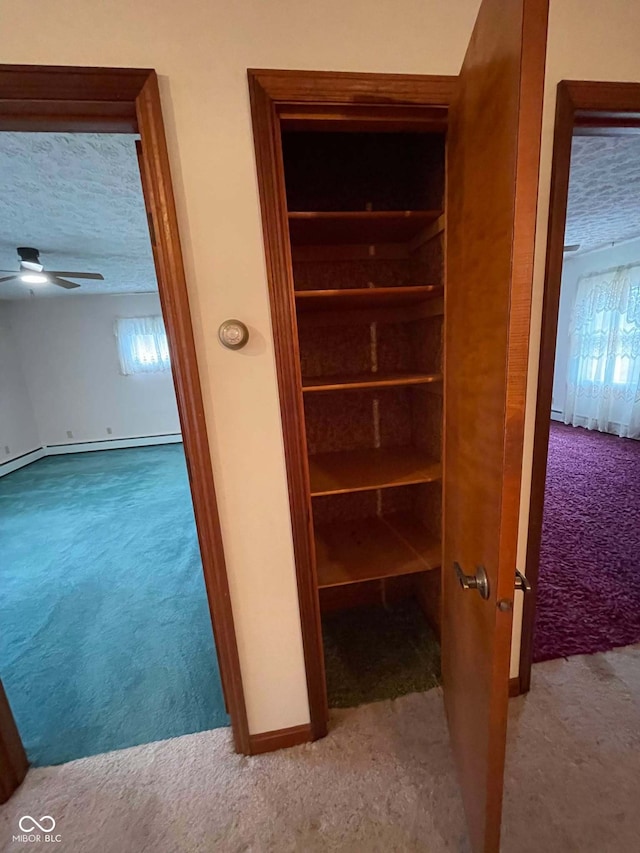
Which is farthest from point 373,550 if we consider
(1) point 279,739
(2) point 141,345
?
(2) point 141,345

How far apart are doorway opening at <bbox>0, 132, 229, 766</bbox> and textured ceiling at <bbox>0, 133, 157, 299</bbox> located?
1cm

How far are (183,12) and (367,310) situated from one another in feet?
3.39

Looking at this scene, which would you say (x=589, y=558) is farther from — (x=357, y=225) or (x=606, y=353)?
(x=606, y=353)

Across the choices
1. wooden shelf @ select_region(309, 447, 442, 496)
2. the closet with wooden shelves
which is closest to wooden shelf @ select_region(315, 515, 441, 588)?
the closet with wooden shelves

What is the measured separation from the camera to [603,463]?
12.6 ft

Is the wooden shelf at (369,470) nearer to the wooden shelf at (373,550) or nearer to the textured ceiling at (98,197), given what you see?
the wooden shelf at (373,550)

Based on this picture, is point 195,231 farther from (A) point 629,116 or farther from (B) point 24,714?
(B) point 24,714

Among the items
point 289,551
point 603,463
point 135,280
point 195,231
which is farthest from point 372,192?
point 135,280

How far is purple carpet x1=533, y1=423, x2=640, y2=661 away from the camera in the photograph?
68.2 inches

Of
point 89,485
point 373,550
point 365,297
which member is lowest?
point 89,485

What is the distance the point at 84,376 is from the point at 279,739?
6166 mm

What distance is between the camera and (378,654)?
1.68 m

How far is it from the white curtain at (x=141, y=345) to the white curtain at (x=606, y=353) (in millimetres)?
6247

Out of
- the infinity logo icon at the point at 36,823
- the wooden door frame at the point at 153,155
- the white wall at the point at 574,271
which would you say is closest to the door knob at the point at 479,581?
the wooden door frame at the point at 153,155
